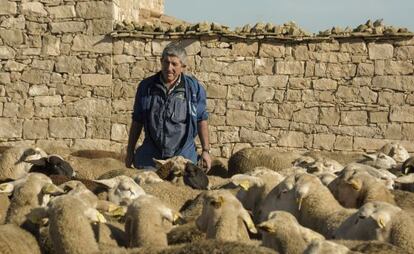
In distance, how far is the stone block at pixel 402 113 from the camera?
16.8 m

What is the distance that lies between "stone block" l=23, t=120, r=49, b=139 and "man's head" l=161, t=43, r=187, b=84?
7427mm

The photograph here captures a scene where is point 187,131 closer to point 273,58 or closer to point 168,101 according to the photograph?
point 168,101

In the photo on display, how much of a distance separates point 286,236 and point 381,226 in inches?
32.2

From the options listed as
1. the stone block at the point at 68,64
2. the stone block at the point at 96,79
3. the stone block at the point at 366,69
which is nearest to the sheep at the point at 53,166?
the stone block at the point at 96,79

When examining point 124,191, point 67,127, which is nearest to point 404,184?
point 124,191

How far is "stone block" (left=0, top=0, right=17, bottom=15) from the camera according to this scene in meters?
18.0

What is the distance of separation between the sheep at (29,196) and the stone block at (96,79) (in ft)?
31.7

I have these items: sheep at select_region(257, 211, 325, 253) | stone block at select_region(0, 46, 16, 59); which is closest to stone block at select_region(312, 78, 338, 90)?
stone block at select_region(0, 46, 16, 59)

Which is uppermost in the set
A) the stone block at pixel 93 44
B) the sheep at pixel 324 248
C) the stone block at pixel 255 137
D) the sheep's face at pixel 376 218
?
the stone block at pixel 93 44

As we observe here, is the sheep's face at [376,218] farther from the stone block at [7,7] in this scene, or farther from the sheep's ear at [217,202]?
the stone block at [7,7]

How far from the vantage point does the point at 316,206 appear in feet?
25.9

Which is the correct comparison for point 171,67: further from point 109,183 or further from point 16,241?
point 16,241

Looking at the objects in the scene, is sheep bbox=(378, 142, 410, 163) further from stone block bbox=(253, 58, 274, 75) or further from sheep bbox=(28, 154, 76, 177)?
sheep bbox=(28, 154, 76, 177)

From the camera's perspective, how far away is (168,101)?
10.7 meters
